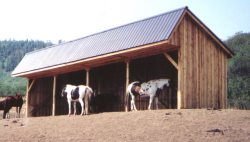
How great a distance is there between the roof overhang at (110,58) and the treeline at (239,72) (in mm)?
22984

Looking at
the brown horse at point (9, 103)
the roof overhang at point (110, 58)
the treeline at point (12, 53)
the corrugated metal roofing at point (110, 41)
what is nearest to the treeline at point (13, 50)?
the treeline at point (12, 53)

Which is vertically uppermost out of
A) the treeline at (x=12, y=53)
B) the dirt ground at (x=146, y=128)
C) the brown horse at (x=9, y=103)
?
the treeline at (x=12, y=53)

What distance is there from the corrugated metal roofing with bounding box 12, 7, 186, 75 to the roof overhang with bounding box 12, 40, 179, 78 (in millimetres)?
227

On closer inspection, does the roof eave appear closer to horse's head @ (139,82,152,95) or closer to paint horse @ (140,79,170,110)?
paint horse @ (140,79,170,110)

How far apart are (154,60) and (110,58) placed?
9.04 ft

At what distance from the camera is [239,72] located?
60031mm

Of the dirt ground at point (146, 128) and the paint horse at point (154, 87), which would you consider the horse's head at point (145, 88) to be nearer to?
the paint horse at point (154, 87)

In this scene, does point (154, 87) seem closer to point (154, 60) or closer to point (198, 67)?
point (198, 67)

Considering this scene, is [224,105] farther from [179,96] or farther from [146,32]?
[146,32]

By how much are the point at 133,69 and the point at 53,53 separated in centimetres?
633

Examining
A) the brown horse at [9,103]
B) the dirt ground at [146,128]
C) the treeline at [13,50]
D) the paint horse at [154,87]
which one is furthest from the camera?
the treeline at [13,50]

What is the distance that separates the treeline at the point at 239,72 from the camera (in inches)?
2064

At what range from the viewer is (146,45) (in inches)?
845

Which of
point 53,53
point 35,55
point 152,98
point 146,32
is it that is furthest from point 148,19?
point 35,55
